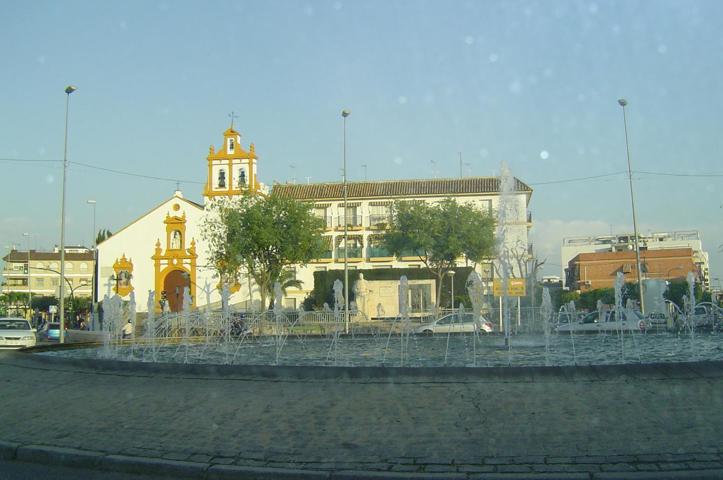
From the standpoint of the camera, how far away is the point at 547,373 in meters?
9.18

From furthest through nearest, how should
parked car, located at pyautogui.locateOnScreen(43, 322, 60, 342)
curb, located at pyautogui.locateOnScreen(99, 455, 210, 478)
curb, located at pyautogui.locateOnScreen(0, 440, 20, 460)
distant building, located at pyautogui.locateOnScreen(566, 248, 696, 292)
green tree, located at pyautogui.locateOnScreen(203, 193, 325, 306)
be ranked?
distant building, located at pyautogui.locateOnScreen(566, 248, 696, 292), green tree, located at pyautogui.locateOnScreen(203, 193, 325, 306), parked car, located at pyautogui.locateOnScreen(43, 322, 60, 342), curb, located at pyautogui.locateOnScreen(0, 440, 20, 460), curb, located at pyautogui.locateOnScreen(99, 455, 210, 478)

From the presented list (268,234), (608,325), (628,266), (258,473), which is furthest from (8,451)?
(628,266)

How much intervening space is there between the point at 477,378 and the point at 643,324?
765 inches

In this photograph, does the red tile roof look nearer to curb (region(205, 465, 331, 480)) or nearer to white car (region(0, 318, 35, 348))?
white car (region(0, 318, 35, 348))

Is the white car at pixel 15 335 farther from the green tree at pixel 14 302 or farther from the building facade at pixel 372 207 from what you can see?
the green tree at pixel 14 302

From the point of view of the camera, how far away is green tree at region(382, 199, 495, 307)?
53.2 m

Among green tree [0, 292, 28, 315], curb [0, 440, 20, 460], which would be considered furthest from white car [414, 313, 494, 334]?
green tree [0, 292, 28, 315]

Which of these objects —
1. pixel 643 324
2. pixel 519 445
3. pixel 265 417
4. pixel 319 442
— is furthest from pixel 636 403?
pixel 643 324

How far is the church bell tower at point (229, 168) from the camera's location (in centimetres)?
6425

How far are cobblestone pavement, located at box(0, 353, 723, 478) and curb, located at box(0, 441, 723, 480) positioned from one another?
0.07ft

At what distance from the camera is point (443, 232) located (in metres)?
53.5

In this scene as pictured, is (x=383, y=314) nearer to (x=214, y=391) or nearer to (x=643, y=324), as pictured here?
(x=643, y=324)

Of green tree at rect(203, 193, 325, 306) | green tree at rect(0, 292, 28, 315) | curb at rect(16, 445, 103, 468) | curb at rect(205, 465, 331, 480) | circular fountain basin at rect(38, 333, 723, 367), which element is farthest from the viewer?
green tree at rect(0, 292, 28, 315)

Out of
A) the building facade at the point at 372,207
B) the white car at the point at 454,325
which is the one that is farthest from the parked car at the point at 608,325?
the building facade at the point at 372,207
